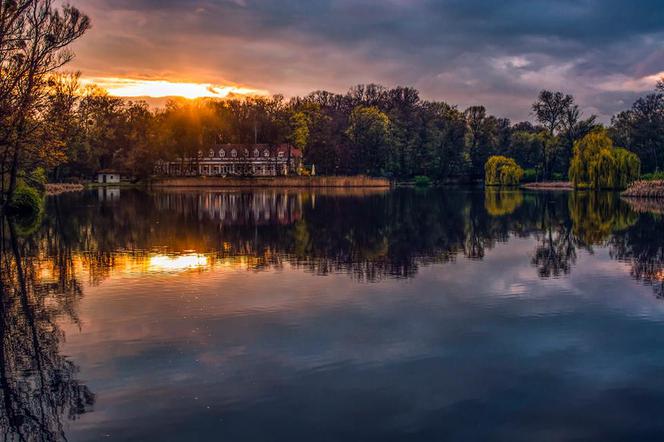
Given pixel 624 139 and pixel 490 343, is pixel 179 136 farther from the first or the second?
pixel 490 343

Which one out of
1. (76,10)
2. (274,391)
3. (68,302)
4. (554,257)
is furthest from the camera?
(76,10)

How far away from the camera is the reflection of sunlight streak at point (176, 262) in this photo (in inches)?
760

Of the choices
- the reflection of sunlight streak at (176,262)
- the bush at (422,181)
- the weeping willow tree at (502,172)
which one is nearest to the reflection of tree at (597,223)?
the reflection of sunlight streak at (176,262)

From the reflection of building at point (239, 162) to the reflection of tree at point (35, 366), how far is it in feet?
357

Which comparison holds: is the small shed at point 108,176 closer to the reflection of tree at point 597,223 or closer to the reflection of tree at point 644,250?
the reflection of tree at point 597,223

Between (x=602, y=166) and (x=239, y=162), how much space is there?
233 feet

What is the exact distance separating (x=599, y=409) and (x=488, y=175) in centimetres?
10965

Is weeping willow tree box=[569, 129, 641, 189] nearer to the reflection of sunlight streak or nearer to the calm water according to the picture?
the calm water

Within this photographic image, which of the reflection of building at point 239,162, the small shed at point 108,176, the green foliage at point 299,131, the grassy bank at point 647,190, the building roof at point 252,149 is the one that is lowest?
the grassy bank at point 647,190

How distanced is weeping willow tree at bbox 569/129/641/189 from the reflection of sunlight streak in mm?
A: 73233

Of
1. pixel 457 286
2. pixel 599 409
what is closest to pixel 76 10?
pixel 457 286

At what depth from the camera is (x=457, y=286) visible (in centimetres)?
1652

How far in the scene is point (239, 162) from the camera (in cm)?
12706

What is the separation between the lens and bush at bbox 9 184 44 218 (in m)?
39.6
